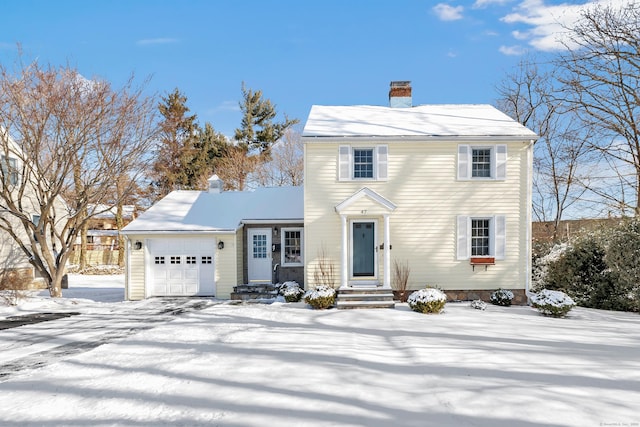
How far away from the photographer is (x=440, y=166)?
13.6m

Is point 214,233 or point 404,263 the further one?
point 214,233

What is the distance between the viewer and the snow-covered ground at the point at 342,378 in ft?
14.9

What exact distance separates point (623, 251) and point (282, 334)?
1018 cm

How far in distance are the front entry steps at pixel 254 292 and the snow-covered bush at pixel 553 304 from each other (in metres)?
8.31

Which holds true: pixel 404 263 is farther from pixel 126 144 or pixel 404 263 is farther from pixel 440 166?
pixel 126 144

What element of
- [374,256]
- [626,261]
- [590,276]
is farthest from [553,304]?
[374,256]

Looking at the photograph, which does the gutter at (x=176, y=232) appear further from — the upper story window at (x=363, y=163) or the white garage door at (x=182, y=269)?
the upper story window at (x=363, y=163)

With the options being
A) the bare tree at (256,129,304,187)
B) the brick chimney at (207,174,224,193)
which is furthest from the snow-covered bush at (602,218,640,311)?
the bare tree at (256,129,304,187)

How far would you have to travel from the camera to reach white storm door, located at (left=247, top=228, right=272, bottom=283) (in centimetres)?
1549

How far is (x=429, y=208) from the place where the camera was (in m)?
13.6

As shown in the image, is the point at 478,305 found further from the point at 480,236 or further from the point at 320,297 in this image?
the point at 320,297

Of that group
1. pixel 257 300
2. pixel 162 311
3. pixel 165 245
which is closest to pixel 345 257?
pixel 257 300

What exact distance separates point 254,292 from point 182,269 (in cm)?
297

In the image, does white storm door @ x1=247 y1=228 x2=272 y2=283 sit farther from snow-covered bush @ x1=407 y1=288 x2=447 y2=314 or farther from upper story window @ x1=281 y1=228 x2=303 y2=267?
snow-covered bush @ x1=407 y1=288 x2=447 y2=314
